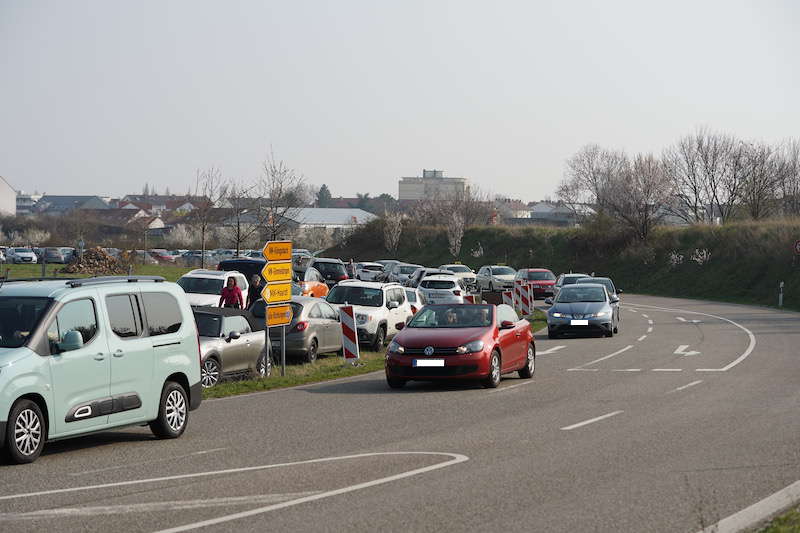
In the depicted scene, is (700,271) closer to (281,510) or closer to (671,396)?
(671,396)

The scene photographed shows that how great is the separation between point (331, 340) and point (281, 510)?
1643 centimetres

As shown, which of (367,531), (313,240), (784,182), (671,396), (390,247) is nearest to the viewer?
(367,531)

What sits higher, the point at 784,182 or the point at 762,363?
the point at 784,182

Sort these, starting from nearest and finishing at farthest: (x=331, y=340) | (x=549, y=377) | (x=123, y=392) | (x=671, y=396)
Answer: (x=123, y=392) → (x=671, y=396) → (x=549, y=377) → (x=331, y=340)

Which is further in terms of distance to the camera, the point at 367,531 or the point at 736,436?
the point at 736,436

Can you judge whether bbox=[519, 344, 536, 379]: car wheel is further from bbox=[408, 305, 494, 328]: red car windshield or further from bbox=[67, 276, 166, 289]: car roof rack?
bbox=[67, 276, 166, 289]: car roof rack

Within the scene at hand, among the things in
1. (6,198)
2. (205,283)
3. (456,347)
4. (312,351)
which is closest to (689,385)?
(456,347)

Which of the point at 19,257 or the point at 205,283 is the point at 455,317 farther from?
the point at 19,257

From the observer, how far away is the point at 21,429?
35.0 feet

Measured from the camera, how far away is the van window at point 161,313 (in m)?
12.8

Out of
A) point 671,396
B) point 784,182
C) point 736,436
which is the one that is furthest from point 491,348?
point 784,182

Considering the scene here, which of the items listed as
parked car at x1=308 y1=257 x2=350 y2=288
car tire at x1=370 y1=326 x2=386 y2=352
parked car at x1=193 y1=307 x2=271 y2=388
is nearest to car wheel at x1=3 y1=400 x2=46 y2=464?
parked car at x1=193 y1=307 x2=271 y2=388

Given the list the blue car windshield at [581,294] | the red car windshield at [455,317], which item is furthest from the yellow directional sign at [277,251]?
the blue car windshield at [581,294]

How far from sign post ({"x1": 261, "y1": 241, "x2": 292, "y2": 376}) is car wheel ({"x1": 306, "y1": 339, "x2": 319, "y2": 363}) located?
256cm
